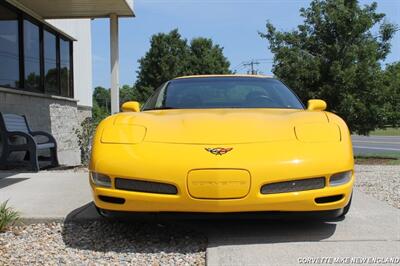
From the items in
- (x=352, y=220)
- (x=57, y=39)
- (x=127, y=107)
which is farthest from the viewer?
(x=57, y=39)

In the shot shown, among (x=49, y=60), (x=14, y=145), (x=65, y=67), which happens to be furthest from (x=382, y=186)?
(x=65, y=67)

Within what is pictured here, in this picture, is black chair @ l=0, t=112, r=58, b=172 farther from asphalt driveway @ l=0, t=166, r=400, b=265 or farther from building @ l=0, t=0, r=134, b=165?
asphalt driveway @ l=0, t=166, r=400, b=265

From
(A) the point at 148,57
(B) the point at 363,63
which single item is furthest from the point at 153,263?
(A) the point at 148,57

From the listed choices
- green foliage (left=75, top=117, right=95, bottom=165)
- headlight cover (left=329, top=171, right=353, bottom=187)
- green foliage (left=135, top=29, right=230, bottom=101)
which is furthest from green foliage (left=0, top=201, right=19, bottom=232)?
green foliage (left=135, top=29, right=230, bottom=101)

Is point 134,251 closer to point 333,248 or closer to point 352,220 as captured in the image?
point 333,248

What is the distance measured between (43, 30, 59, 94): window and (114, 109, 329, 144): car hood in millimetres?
8357

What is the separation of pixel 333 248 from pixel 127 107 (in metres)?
2.30

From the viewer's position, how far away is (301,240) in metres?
3.60

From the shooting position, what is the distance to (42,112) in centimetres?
1138

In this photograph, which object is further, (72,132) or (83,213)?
(72,132)

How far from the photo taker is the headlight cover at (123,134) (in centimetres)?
370

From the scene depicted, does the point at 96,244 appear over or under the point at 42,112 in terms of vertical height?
under

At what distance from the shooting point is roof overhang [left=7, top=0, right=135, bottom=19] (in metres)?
10.4

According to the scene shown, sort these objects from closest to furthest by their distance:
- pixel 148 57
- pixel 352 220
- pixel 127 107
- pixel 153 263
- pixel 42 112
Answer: pixel 153 263 → pixel 352 220 → pixel 127 107 → pixel 42 112 → pixel 148 57
